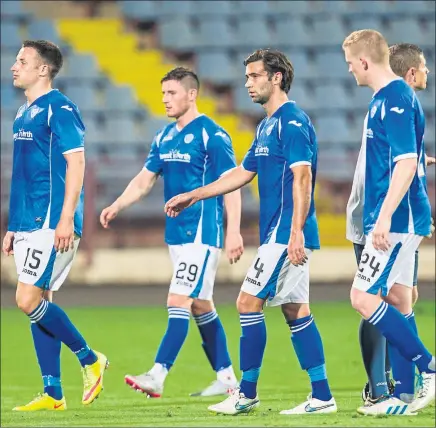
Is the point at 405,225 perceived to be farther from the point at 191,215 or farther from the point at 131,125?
the point at 131,125

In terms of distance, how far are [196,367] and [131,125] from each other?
1197 centimetres

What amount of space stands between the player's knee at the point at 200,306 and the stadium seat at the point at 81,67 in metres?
14.3

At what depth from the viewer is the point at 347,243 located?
59.4 feet

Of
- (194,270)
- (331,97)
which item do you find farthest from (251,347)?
(331,97)

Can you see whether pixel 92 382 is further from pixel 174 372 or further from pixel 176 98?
pixel 174 372

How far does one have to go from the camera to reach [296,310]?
20.6ft

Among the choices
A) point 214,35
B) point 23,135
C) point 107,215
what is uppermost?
point 214,35

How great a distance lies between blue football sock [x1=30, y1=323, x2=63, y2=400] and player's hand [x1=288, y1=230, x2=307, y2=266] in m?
1.67

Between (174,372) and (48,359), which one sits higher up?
(48,359)

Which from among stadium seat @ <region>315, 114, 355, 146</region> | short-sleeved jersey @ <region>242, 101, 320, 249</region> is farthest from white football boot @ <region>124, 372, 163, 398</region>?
stadium seat @ <region>315, 114, 355, 146</region>

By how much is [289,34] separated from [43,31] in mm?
4703

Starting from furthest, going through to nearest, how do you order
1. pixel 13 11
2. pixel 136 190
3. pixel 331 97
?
1. pixel 13 11
2. pixel 331 97
3. pixel 136 190

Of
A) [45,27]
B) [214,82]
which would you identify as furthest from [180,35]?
[45,27]

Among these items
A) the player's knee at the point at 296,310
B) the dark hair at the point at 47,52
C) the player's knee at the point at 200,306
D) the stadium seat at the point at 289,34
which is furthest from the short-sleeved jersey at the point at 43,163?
the stadium seat at the point at 289,34
